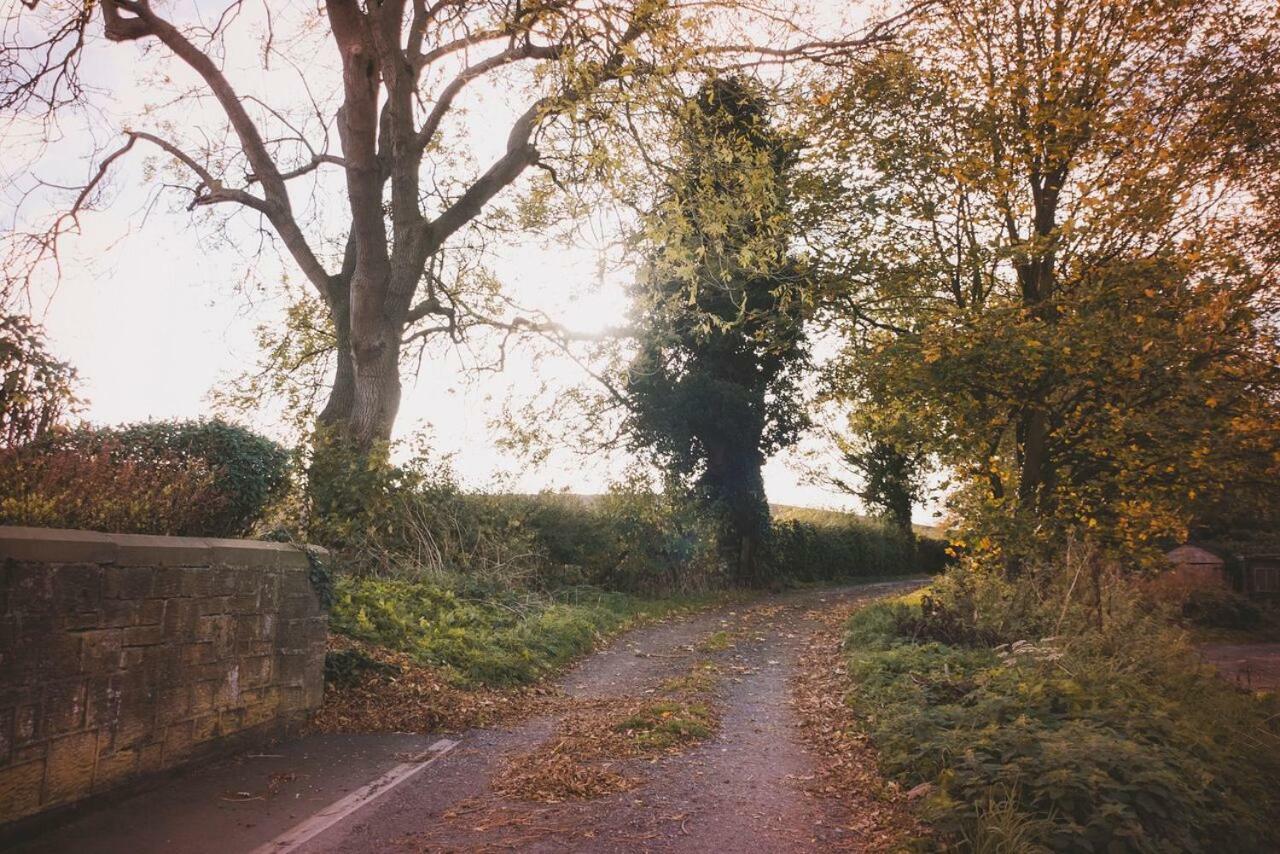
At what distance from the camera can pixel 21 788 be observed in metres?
4.33

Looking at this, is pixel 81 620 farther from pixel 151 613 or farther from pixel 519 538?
pixel 519 538

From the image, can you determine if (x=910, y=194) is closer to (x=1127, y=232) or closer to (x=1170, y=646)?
(x=1127, y=232)

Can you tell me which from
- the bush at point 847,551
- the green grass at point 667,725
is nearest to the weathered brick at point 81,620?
the green grass at point 667,725

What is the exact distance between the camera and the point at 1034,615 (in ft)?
32.4

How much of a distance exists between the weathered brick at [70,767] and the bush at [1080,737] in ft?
16.4

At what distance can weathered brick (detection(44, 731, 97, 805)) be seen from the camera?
4.52 meters

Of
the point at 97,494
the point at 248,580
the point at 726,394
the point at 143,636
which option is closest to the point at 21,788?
the point at 143,636

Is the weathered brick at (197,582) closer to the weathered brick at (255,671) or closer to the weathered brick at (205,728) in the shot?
the weathered brick at (255,671)

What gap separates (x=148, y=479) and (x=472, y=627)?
446 centimetres

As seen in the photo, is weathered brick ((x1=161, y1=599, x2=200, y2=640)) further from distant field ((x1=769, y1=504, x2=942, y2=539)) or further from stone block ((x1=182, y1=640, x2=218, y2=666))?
distant field ((x1=769, y1=504, x2=942, y2=539))

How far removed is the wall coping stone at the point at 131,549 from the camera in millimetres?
4430

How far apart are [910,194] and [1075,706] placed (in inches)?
427

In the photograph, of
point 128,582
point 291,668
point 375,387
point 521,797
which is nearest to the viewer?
point 128,582

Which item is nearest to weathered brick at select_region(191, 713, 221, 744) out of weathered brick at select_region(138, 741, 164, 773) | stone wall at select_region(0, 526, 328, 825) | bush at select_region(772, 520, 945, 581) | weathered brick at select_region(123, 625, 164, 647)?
stone wall at select_region(0, 526, 328, 825)
